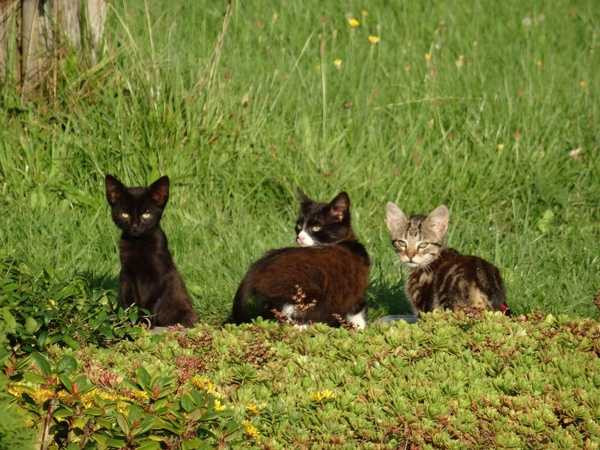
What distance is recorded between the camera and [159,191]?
7266 millimetres

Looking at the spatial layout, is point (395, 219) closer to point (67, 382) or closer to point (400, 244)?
point (400, 244)

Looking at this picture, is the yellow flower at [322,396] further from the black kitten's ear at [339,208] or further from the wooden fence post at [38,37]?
the wooden fence post at [38,37]

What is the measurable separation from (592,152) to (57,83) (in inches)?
186

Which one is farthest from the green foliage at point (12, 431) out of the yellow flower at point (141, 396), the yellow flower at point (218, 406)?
the yellow flower at point (218, 406)

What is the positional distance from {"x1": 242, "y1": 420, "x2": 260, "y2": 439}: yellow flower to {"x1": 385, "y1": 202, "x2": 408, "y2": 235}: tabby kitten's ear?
3.24 metres

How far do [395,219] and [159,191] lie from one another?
1643mm

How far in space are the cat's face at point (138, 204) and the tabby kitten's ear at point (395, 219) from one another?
61.3 inches

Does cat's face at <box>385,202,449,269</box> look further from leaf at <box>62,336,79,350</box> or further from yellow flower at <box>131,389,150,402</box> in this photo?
yellow flower at <box>131,389,150,402</box>

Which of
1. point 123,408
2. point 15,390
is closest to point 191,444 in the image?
point 123,408

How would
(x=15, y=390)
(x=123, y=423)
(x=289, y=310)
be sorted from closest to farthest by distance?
(x=123, y=423)
(x=15, y=390)
(x=289, y=310)

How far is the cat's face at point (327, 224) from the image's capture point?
25.5 feet

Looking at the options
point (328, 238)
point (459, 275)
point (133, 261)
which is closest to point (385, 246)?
point (328, 238)

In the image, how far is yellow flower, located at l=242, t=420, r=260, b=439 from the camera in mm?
4484

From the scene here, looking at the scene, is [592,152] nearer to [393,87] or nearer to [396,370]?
[393,87]
